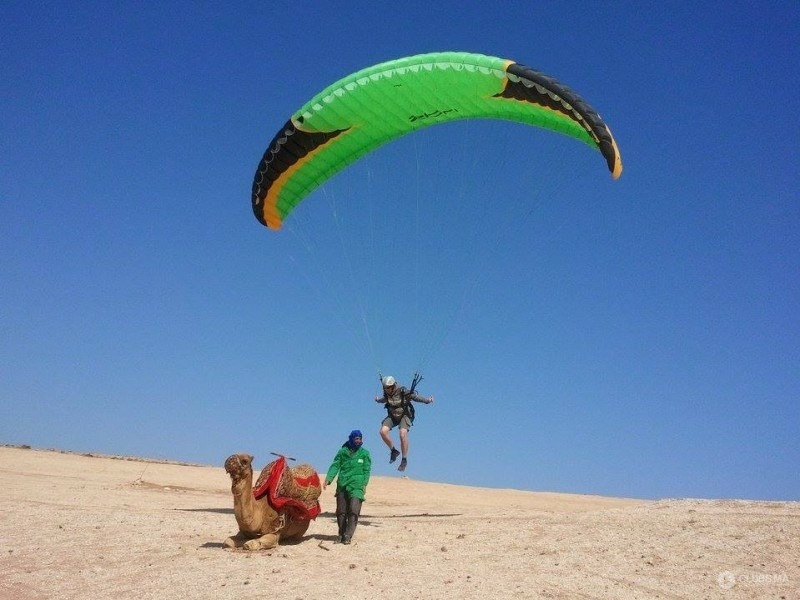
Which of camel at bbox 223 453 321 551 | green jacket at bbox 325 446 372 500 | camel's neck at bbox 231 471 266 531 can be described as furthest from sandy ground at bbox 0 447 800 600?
green jacket at bbox 325 446 372 500

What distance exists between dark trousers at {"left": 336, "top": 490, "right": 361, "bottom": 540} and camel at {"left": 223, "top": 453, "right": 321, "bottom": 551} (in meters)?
0.69

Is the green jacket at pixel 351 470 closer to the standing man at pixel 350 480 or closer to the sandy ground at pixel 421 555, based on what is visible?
the standing man at pixel 350 480

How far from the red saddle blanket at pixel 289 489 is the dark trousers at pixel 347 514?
0.32m

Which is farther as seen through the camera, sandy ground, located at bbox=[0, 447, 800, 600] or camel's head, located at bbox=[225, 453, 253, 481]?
camel's head, located at bbox=[225, 453, 253, 481]

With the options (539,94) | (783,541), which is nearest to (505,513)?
(783,541)

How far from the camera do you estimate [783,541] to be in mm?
7457

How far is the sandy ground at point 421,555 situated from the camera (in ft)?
19.7

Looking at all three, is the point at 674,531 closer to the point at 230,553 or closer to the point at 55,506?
the point at 230,553

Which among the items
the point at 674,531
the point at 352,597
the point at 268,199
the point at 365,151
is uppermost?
the point at 365,151

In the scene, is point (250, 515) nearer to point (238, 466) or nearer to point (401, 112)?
point (238, 466)

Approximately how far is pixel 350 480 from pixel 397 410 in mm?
3149

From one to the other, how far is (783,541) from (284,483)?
569 cm

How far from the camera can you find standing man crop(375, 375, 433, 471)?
11.5 meters

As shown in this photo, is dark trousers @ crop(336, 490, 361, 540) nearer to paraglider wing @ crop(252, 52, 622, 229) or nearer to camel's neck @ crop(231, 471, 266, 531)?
camel's neck @ crop(231, 471, 266, 531)
